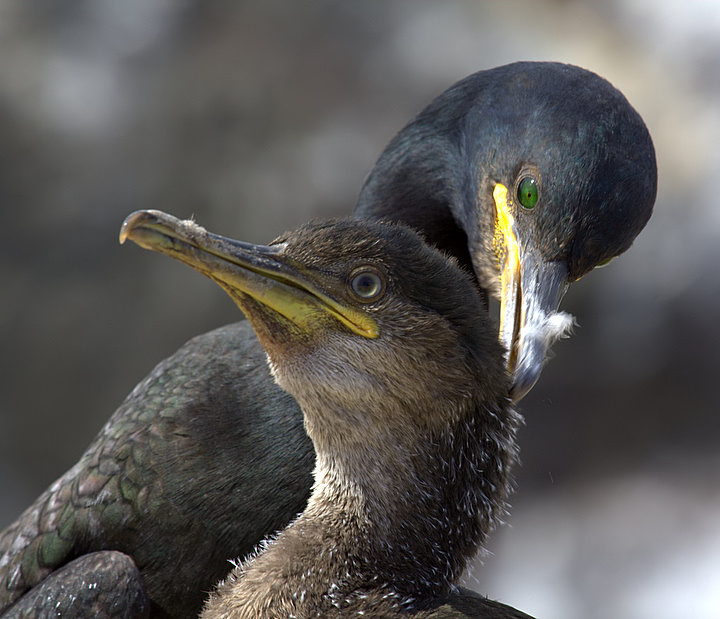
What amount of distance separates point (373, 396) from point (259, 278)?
37cm

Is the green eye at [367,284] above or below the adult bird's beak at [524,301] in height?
below

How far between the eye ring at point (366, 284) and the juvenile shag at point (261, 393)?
0.49m

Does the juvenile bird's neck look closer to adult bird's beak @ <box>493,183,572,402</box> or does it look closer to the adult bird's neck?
the adult bird's neck

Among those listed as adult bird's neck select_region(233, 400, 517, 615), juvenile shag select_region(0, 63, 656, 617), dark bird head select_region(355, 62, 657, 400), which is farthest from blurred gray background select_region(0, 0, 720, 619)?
adult bird's neck select_region(233, 400, 517, 615)

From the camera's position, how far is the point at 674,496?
6.30 meters

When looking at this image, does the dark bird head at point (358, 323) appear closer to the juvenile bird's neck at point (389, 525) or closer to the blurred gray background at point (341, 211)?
the juvenile bird's neck at point (389, 525)

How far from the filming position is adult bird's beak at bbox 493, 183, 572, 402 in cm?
255

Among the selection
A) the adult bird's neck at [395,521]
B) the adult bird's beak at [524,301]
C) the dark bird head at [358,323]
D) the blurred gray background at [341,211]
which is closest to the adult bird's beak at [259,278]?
the dark bird head at [358,323]

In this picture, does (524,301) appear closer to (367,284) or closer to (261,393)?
(367,284)

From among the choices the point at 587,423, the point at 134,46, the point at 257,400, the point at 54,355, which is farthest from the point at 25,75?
the point at 257,400

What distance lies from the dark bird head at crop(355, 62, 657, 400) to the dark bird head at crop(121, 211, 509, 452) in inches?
12.2

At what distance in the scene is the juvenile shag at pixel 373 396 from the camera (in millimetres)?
2264

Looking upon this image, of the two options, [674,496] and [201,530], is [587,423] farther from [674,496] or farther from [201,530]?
[201,530]

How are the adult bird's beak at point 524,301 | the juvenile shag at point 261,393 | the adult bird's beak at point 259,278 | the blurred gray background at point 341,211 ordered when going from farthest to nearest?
the blurred gray background at point 341,211
the juvenile shag at point 261,393
the adult bird's beak at point 524,301
the adult bird's beak at point 259,278
